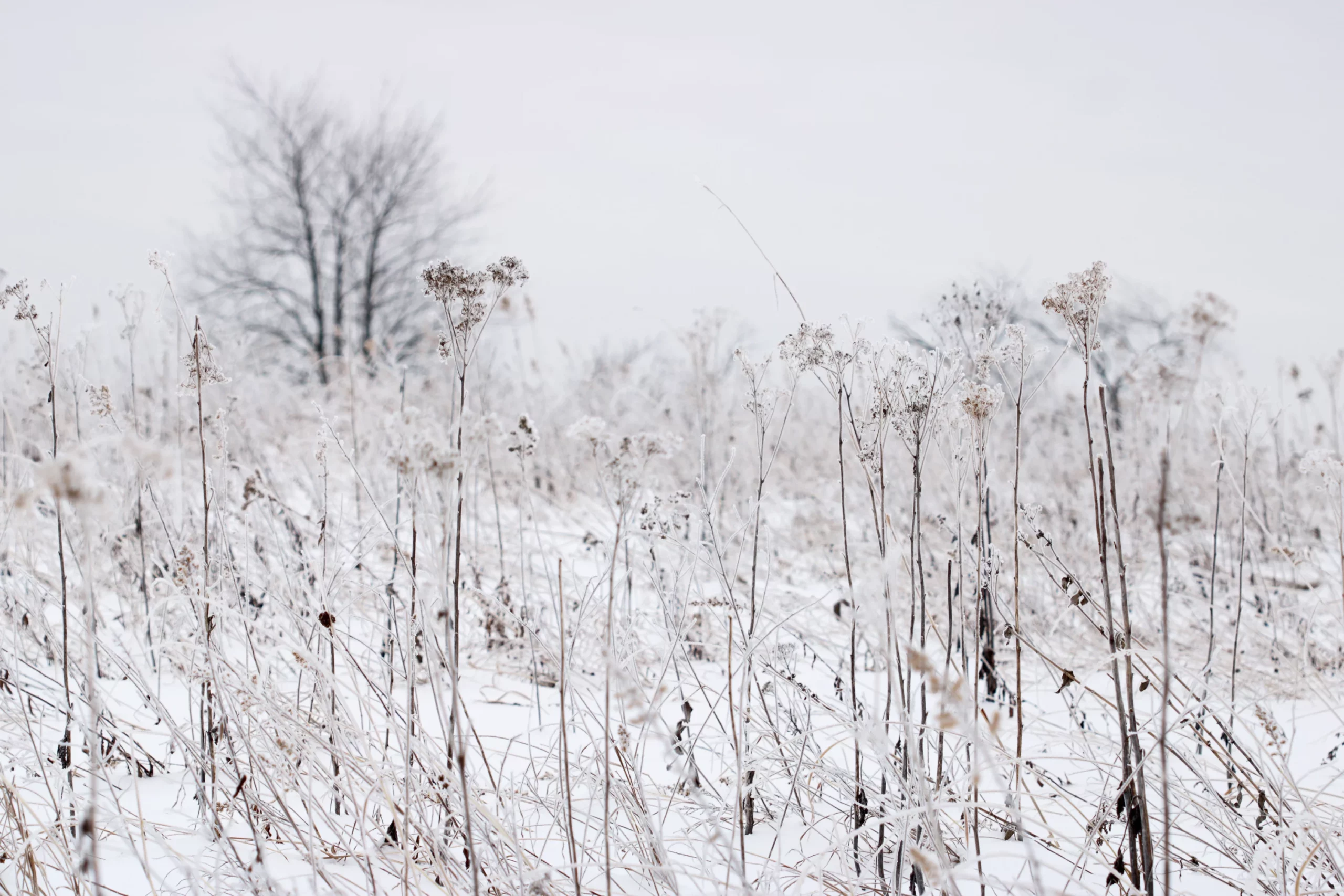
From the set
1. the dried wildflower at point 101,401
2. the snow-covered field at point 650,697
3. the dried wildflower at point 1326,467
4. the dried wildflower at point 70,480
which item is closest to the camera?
the dried wildflower at point 70,480

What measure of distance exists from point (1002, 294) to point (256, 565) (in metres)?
2.31

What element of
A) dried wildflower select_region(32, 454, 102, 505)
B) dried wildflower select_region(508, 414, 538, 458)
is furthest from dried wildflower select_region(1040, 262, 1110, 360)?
dried wildflower select_region(32, 454, 102, 505)

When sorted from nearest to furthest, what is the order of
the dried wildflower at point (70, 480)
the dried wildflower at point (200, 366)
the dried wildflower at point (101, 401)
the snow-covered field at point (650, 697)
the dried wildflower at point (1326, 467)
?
the dried wildflower at point (70, 480) → the snow-covered field at point (650, 697) → the dried wildflower at point (1326, 467) → the dried wildflower at point (200, 366) → the dried wildflower at point (101, 401)

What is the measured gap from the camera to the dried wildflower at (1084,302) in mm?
1217

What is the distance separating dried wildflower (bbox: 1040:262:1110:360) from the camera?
122cm

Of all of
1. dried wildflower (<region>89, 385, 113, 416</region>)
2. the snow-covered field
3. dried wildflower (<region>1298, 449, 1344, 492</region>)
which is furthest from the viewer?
dried wildflower (<region>89, 385, 113, 416</region>)

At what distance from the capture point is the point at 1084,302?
1237mm

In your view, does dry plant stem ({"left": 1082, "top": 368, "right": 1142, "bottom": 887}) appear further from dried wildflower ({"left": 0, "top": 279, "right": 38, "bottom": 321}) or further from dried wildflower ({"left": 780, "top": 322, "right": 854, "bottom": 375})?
dried wildflower ({"left": 0, "top": 279, "right": 38, "bottom": 321})

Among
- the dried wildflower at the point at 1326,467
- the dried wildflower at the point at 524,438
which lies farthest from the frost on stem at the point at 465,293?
the dried wildflower at the point at 1326,467

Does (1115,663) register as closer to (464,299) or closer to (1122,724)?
(1122,724)

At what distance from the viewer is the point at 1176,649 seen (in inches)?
106

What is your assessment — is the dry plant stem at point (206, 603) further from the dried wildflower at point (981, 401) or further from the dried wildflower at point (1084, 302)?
the dried wildflower at point (1084, 302)

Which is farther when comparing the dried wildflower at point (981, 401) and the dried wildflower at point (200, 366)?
the dried wildflower at point (200, 366)

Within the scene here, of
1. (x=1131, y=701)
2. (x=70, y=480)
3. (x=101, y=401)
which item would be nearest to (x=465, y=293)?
(x=70, y=480)
